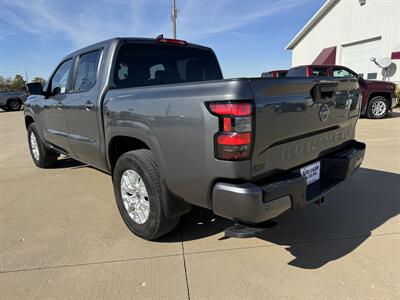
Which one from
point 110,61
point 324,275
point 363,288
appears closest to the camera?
point 363,288

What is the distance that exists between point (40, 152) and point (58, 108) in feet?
5.38

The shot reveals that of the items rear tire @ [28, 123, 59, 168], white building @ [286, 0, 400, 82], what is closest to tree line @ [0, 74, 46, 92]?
white building @ [286, 0, 400, 82]

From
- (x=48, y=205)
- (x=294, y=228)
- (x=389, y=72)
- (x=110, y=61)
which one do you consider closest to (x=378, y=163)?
(x=294, y=228)

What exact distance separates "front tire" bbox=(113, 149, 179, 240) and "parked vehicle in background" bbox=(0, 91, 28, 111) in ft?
72.9

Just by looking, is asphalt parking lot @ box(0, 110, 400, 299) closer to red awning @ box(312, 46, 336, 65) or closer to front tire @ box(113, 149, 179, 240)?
front tire @ box(113, 149, 179, 240)

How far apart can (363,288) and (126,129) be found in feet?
7.37

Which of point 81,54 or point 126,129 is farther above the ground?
point 81,54

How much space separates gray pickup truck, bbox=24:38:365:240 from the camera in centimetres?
201

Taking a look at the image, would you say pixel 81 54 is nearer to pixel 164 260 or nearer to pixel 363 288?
pixel 164 260

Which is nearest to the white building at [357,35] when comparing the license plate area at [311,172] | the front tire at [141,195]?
the license plate area at [311,172]

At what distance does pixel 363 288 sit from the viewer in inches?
87.7

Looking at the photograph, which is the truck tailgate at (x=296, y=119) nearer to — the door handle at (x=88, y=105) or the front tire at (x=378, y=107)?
the door handle at (x=88, y=105)

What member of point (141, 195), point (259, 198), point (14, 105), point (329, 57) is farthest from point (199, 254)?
point (14, 105)

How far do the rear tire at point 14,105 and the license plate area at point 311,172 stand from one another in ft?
79.9
